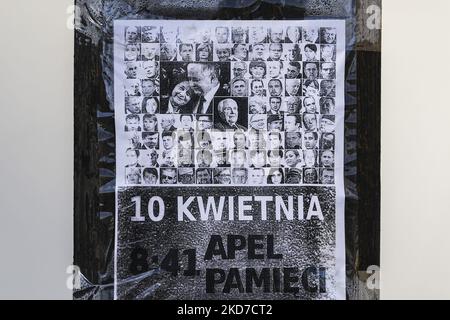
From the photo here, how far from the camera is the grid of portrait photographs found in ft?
5.60

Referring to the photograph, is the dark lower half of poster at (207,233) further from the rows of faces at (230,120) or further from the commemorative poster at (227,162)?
the rows of faces at (230,120)

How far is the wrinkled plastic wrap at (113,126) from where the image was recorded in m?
1.70

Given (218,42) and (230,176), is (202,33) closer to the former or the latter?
(218,42)

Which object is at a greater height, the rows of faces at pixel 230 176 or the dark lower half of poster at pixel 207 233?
the rows of faces at pixel 230 176

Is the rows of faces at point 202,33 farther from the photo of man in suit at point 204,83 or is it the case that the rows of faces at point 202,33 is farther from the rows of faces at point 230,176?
the rows of faces at point 230,176

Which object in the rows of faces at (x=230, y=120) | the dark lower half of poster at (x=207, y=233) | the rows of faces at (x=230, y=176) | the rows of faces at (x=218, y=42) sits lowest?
the dark lower half of poster at (x=207, y=233)

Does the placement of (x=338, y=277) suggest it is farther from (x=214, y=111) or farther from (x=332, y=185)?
(x=214, y=111)
